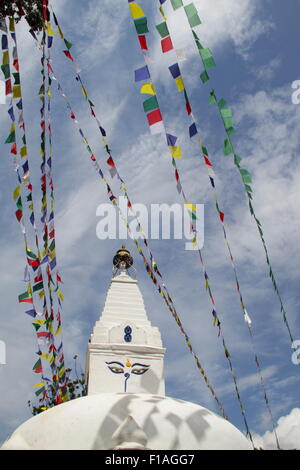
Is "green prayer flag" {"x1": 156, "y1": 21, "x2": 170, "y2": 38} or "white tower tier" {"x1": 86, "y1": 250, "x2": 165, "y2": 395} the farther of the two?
"white tower tier" {"x1": 86, "y1": 250, "x2": 165, "y2": 395}

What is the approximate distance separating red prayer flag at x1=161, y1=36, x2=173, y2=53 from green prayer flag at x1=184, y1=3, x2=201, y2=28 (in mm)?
433

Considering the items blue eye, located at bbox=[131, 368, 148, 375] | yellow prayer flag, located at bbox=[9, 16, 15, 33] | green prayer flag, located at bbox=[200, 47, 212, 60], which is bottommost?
blue eye, located at bbox=[131, 368, 148, 375]

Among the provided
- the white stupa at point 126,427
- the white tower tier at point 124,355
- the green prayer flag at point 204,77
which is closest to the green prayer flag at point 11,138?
the green prayer flag at point 204,77

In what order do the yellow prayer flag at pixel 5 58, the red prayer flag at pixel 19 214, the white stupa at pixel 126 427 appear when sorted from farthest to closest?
the red prayer flag at pixel 19 214 → the yellow prayer flag at pixel 5 58 → the white stupa at pixel 126 427

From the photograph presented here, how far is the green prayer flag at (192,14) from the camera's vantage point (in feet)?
19.5

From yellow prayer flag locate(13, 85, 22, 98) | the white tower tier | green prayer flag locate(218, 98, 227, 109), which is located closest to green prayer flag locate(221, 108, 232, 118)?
green prayer flag locate(218, 98, 227, 109)

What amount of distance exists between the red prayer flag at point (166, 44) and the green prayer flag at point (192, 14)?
433 mm

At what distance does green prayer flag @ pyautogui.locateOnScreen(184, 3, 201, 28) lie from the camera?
593cm

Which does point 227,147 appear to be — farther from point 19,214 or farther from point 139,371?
point 139,371

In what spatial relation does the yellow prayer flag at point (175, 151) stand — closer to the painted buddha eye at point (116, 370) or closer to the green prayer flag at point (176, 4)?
the green prayer flag at point (176, 4)

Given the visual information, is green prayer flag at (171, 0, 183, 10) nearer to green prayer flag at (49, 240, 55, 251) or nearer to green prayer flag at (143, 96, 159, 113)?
green prayer flag at (143, 96, 159, 113)

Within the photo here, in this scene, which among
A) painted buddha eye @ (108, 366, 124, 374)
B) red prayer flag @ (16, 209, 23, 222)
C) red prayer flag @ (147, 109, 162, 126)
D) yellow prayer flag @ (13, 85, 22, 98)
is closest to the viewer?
red prayer flag @ (147, 109, 162, 126)

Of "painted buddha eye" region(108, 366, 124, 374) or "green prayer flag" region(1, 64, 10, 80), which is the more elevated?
"green prayer flag" region(1, 64, 10, 80)
